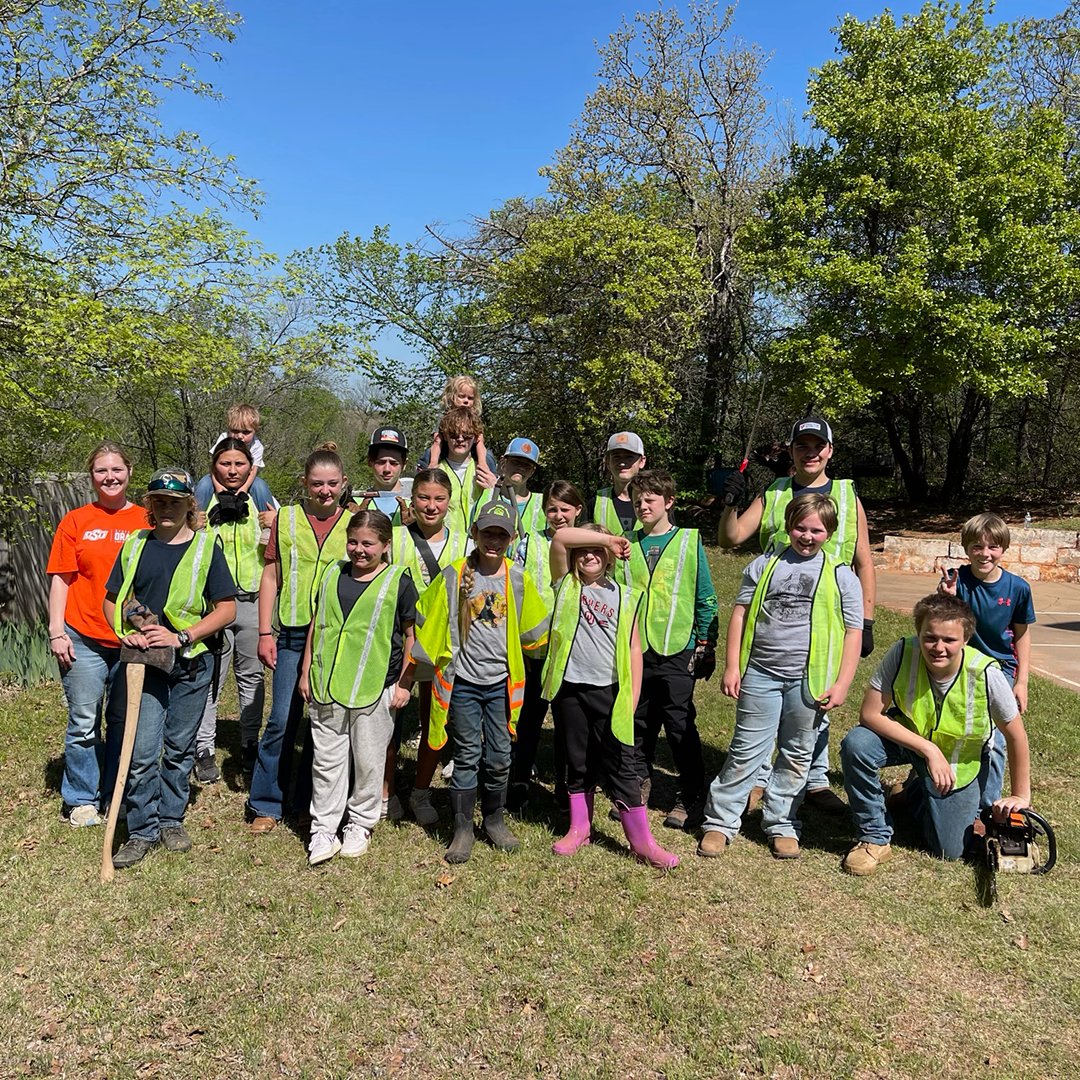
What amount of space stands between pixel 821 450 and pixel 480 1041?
3088 millimetres

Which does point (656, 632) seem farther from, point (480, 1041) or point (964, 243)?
point (964, 243)

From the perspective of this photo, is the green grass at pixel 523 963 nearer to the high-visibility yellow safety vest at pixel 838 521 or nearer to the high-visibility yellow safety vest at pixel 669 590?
the high-visibility yellow safety vest at pixel 669 590

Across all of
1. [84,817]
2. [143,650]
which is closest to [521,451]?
[143,650]

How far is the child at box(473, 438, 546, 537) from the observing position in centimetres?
473

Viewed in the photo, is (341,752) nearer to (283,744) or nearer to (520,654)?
(283,744)

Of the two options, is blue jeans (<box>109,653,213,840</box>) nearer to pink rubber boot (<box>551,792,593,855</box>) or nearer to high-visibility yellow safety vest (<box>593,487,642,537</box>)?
pink rubber boot (<box>551,792,593,855</box>)

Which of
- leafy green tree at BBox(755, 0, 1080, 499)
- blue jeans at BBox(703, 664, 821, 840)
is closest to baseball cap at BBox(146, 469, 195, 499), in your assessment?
blue jeans at BBox(703, 664, 821, 840)

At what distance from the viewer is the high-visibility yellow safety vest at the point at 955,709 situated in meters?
3.88

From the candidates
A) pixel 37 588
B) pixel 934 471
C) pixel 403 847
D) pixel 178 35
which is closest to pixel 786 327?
pixel 934 471

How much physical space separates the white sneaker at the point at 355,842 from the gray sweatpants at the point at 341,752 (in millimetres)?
85

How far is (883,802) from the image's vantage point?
4000 mm

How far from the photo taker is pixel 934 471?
28312 millimetres

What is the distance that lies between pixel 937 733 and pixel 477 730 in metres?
2.29

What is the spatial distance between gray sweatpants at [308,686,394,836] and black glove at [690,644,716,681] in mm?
1648
